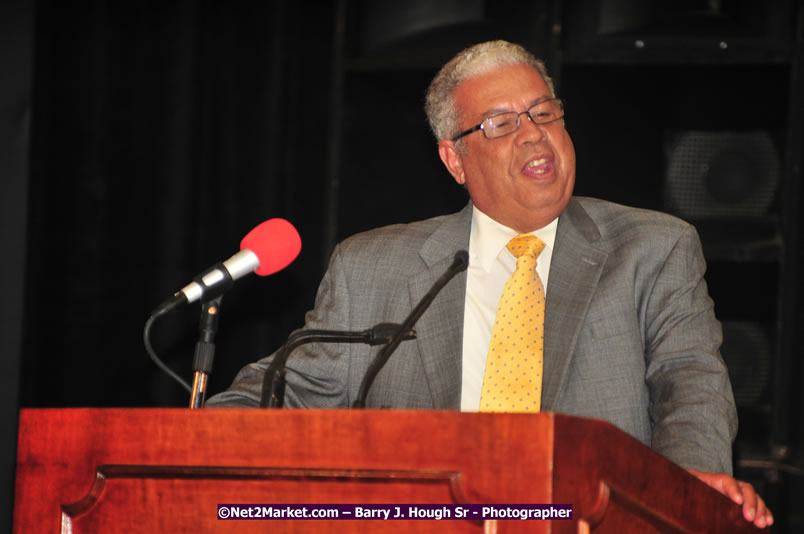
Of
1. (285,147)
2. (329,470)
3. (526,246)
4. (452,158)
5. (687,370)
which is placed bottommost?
(329,470)

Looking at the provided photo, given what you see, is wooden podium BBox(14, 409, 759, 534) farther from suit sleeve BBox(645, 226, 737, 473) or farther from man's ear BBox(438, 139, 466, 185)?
man's ear BBox(438, 139, 466, 185)

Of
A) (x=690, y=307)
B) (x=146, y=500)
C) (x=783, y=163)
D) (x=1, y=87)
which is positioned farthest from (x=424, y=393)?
(x=783, y=163)

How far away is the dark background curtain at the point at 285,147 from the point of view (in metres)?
3.18

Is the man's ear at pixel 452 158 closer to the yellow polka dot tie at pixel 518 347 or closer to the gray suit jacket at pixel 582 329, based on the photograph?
the gray suit jacket at pixel 582 329

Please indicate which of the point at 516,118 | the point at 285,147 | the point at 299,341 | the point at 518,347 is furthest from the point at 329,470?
the point at 285,147

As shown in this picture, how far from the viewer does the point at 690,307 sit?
221cm

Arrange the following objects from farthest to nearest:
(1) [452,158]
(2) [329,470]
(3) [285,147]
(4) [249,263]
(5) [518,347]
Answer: (3) [285,147] → (1) [452,158] → (5) [518,347] → (4) [249,263] → (2) [329,470]

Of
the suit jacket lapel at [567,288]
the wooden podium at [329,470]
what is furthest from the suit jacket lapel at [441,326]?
the wooden podium at [329,470]

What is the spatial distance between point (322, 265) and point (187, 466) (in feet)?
7.05

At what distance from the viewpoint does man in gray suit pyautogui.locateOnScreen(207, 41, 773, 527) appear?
2.16m

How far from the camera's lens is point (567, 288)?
231cm

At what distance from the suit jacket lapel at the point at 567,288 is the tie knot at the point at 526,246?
46 millimetres

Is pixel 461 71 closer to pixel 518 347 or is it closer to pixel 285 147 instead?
pixel 518 347

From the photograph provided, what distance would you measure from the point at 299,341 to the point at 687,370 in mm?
878
